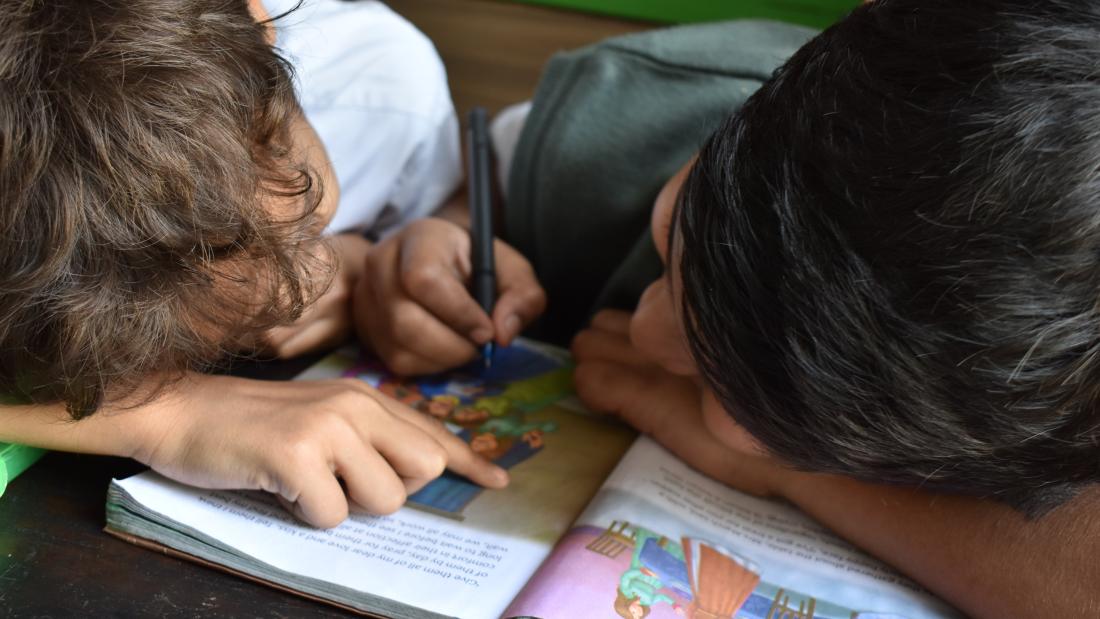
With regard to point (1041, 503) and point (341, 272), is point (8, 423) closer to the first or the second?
point (341, 272)

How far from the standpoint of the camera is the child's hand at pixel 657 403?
649mm

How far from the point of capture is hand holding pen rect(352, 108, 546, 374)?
0.73 m

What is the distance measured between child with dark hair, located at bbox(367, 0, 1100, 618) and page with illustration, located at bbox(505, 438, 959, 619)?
18 millimetres

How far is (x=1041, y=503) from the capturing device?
54 cm

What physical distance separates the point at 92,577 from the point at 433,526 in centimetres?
19

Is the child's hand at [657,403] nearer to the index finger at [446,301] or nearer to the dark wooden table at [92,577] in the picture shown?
the index finger at [446,301]

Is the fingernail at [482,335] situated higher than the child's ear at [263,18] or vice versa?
the child's ear at [263,18]

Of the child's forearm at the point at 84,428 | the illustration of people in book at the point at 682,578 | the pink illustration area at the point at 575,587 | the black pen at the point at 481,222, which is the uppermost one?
the black pen at the point at 481,222

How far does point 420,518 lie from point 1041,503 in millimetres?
362

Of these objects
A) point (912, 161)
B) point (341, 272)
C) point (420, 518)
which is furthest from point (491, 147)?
point (912, 161)

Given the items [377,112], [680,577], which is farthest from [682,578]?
[377,112]

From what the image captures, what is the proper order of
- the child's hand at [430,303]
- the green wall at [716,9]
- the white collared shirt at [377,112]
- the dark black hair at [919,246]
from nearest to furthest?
1. the dark black hair at [919,246]
2. the child's hand at [430,303]
3. the white collared shirt at [377,112]
4. the green wall at [716,9]

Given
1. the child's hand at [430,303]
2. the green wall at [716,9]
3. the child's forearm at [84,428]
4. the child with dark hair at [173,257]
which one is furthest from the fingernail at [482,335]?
the green wall at [716,9]

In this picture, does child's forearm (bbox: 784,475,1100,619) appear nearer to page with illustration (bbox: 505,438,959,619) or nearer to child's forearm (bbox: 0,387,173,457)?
page with illustration (bbox: 505,438,959,619)
